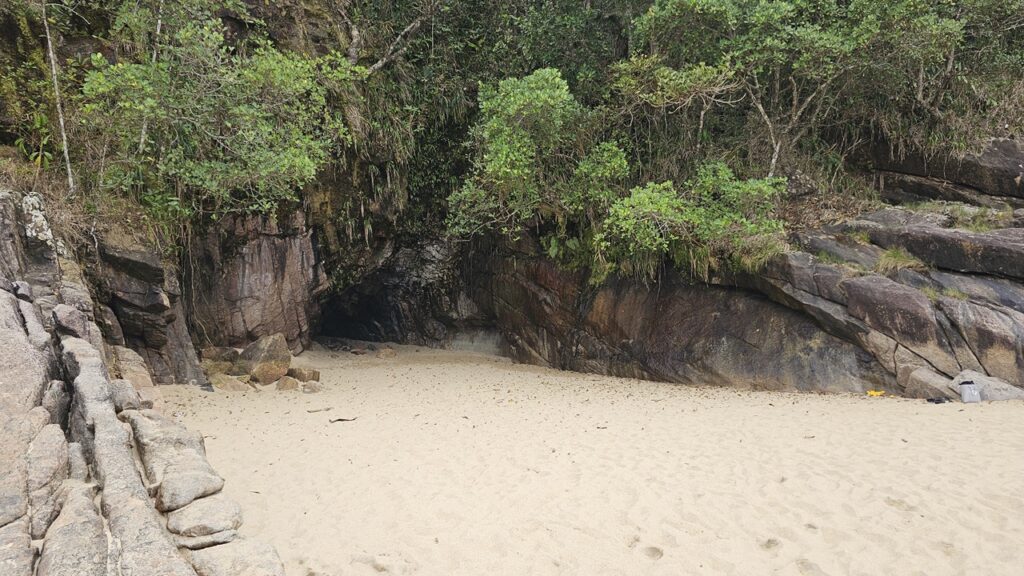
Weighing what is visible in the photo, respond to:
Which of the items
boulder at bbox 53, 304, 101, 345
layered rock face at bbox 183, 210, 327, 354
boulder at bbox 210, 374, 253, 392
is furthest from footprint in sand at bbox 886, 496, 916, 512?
layered rock face at bbox 183, 210, 327, 354

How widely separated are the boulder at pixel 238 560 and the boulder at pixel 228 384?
644cm

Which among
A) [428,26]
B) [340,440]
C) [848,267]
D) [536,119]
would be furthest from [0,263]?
[848,267]

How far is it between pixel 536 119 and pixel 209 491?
30.3 feet

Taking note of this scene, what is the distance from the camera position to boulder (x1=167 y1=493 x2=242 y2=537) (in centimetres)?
337

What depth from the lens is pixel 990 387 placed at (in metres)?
7.84

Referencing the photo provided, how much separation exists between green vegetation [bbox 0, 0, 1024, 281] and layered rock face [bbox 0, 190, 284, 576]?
4.44 metres

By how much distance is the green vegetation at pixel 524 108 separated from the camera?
892 centimetres

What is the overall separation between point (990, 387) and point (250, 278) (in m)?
14.0

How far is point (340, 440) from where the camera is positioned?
641 centimetres

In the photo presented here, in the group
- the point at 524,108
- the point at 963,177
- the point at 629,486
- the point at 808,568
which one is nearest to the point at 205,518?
Result: the point at 629,486

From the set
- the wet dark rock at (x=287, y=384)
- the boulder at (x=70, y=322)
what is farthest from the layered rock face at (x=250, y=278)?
the boulder at (x=70, y=322)

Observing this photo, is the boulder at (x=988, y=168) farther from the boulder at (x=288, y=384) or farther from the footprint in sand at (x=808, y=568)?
the boulder at (x=288, y=384)

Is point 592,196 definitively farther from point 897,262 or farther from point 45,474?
point 45,474

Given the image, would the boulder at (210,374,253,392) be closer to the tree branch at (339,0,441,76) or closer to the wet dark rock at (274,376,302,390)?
the wet dark rock at (274,376,302,390)
